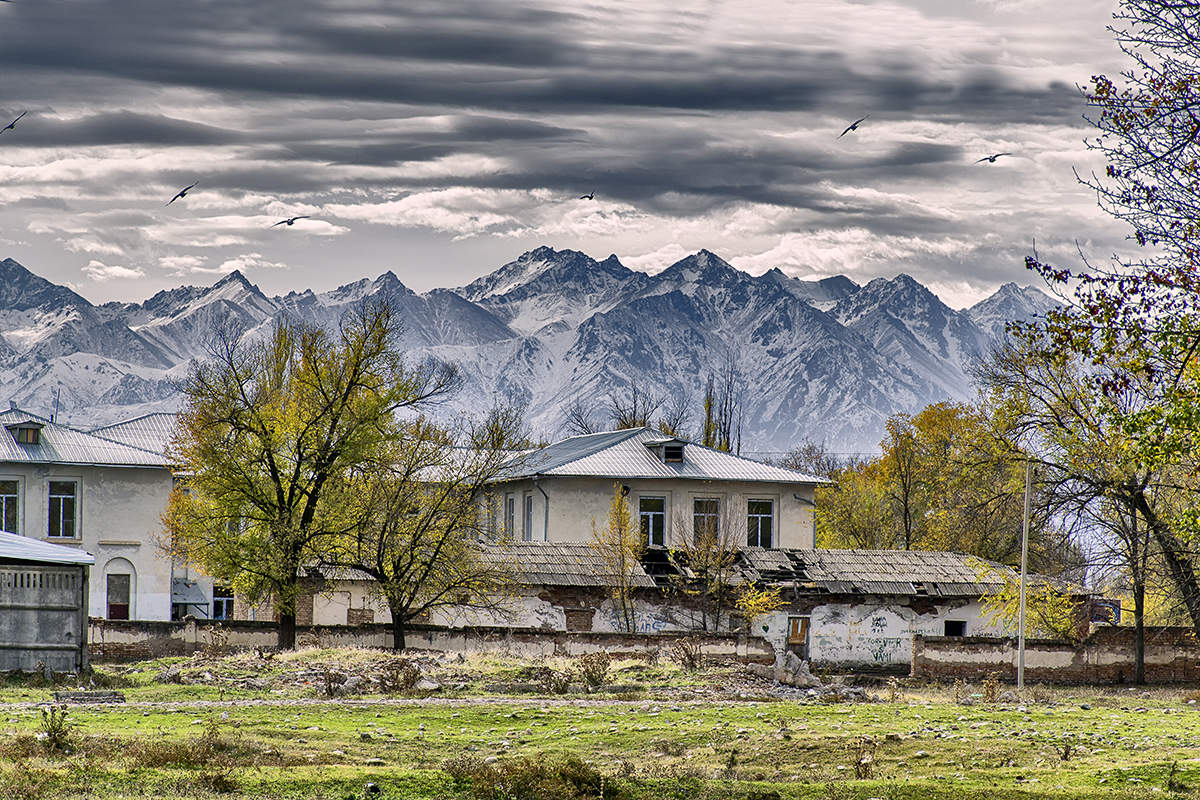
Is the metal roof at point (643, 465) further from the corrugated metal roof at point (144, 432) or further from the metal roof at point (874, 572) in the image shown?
the corrugated metal roof at point (144, 432)

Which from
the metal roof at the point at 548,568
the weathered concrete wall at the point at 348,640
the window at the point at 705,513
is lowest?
the weathered concrete wall at the point at 348,640

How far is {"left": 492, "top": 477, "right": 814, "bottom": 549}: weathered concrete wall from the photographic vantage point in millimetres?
56250

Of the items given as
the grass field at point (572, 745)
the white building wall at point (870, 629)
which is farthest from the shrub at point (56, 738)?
the white building wall at point (870, 629)

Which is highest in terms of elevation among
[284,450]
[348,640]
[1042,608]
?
[284,450]

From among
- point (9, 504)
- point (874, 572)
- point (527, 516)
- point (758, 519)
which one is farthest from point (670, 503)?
point (9, 504)

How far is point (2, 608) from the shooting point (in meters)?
28.2

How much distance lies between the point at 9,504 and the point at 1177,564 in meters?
41.3

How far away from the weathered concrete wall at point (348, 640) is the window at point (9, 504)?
1937 cm

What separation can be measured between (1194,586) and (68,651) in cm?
2880

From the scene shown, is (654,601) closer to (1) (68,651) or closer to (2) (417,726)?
(1) (68,651)

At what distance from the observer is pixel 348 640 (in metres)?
36.8

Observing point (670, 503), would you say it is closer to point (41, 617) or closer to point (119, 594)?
point (119, 594)

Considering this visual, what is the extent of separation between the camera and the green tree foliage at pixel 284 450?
38.1 m

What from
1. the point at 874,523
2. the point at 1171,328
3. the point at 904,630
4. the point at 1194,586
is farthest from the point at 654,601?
the point at 874,523
